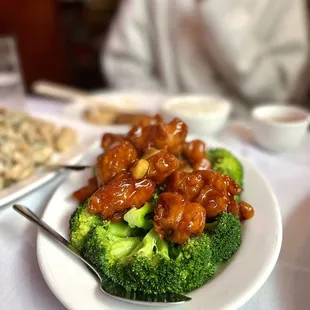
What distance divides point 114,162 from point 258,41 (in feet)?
5.12

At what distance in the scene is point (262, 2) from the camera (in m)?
1.96

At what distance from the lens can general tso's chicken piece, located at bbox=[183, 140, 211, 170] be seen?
2.76ft

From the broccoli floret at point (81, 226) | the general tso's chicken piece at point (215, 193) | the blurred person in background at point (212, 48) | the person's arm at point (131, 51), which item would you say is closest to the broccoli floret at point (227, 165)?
the general tso's chicken piece at point (215, 193)

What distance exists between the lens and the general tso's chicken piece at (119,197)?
67 cm

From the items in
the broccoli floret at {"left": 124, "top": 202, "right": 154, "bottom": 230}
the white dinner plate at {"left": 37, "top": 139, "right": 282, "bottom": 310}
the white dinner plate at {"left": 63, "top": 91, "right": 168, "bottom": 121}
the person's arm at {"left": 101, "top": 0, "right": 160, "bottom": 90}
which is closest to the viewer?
the white dinner plate at {"left": 37, "top": 139, "right": 282, "bottom": 310}

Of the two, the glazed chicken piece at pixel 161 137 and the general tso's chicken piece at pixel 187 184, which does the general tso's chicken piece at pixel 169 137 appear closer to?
the glazed chicken piece at pixel 161 137

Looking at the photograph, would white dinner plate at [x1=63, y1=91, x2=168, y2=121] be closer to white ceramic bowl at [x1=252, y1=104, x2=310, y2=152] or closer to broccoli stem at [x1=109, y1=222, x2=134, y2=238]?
white ceramic bowl at [x1=252, y1=104, x2=310, y2=152]

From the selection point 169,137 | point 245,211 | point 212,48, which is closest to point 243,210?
point 245,211

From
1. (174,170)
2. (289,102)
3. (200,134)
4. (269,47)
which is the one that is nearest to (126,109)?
(200,134)

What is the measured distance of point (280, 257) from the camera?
2.43ft

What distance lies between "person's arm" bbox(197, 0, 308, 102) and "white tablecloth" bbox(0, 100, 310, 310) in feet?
3.25

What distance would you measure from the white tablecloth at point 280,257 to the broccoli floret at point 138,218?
0.60ft

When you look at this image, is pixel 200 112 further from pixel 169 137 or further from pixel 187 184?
pixel 187 184

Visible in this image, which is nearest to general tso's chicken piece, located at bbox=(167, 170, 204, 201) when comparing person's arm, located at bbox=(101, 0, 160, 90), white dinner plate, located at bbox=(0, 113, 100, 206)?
white dinner plate, located at bbox=(0, 113, 100, 206)
